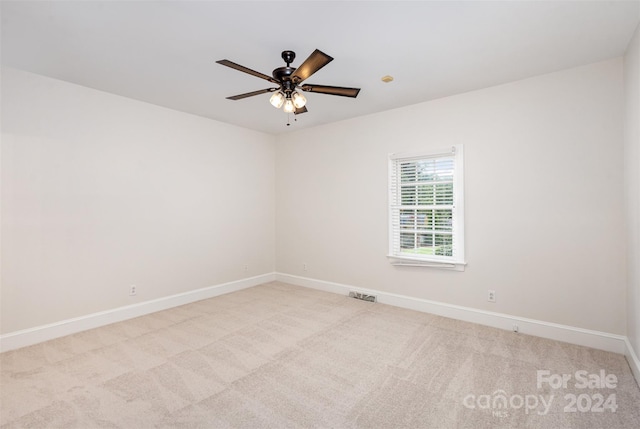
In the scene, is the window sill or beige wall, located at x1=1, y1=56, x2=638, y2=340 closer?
beige wall, located at x1=1, y1=56, x2=638, y2=340

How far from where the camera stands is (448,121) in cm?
395

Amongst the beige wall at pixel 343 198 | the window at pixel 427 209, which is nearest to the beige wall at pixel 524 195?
the beige wall at pixel 343 198

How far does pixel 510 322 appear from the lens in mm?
3510

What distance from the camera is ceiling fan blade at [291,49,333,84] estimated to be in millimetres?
2141

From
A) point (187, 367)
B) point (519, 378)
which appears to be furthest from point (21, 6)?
point (519, 378)

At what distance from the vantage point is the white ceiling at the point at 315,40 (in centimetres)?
221

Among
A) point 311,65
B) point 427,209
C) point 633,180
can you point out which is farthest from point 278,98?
point 633,180

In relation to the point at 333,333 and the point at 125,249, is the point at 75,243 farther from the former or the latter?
the point at 333,333

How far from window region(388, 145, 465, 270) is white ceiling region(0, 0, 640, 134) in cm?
96

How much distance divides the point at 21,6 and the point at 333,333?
12.7ft

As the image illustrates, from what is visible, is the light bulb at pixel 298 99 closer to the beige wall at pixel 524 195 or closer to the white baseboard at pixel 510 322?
the beige wall at pixel 524 195

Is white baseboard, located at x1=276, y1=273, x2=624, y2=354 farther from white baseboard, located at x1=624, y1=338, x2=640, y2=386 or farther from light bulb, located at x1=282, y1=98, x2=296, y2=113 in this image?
light bulb, located at x1=282, y1=98, x2=296, y2=113

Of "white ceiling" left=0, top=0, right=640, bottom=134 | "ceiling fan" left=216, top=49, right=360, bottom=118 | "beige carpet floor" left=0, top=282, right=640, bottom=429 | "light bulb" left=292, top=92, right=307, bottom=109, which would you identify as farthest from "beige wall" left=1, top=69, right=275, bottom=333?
"light bulb" left=292, top=92, right=307, bottom=109

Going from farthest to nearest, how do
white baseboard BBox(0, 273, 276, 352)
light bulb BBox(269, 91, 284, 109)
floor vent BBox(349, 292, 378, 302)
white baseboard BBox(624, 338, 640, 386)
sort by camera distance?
floor vent BBox(349, 292, 378, 302)
white baseboard BBox(0, 273, 276, 352)
light bulb BBox(269, 91, 284, 109)
white baseboard BBox(624, 338, 640, 386)
